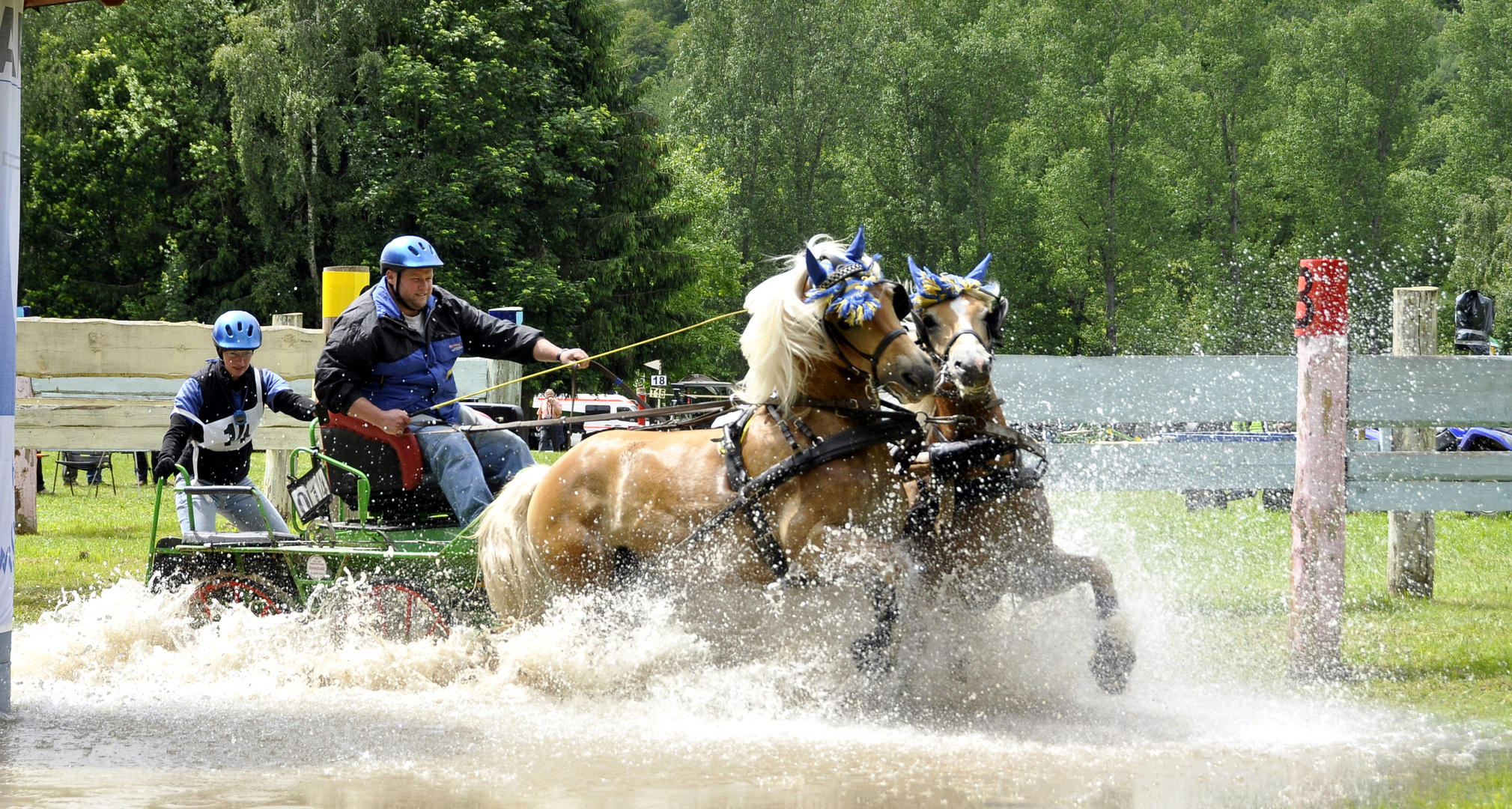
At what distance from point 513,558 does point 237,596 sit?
163cm

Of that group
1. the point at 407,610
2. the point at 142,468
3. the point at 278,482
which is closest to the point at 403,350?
the point at 407,610

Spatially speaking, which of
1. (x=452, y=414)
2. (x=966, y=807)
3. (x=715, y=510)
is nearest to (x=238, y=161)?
(x=452, y=414)

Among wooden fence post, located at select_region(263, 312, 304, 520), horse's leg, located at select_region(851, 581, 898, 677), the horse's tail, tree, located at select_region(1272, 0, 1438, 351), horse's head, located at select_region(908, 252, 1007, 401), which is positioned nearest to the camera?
horse's leg, located at select_region(851, 581, 898, 677)

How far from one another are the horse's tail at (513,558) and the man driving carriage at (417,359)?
42 centimetres

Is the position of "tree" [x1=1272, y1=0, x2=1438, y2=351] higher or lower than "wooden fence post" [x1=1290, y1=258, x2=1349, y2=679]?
higher

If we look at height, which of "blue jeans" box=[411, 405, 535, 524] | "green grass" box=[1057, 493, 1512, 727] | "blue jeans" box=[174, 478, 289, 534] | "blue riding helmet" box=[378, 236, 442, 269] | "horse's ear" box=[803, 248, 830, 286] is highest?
"blue riding helmet" box=[378, 236, 442, 269]

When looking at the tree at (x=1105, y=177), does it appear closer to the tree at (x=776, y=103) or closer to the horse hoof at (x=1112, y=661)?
the tree at (x=776, y=103)

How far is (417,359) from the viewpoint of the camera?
21.7 feet

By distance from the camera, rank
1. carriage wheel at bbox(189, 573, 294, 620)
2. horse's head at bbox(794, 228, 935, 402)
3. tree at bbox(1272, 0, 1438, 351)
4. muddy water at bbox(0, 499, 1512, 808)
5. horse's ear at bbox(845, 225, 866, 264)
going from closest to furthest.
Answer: muddy water at bbox(0, 499, 1512, 808) < horse's head at bbox(794, 228, 935, 402) < horse's ear at bbox(845, 225, 866, 264) < carriage wheel at bbox(189, 573, 294, 620) < tree at bbox(1272, 0, 1438, 351)

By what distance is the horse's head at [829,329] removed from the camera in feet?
16.8

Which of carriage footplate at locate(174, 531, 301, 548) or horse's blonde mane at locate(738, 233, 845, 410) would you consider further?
carriage footplate at locate(174, 531, 301, 548)

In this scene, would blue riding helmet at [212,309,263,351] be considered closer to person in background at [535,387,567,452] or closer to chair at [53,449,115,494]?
person in background at [535,387,567,452]

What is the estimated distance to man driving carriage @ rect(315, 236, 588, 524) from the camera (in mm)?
6422

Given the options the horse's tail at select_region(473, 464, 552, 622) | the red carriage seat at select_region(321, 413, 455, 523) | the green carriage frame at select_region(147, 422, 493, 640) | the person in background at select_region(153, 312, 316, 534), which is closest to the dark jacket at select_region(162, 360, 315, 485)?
the person in background at select_region(153, 312, 316, 534)
